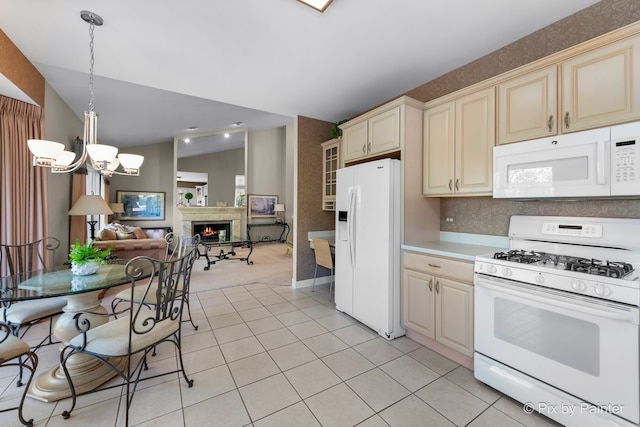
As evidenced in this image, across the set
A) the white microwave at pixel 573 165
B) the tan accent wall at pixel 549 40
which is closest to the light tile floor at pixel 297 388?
the white microwave at pixel 573 165

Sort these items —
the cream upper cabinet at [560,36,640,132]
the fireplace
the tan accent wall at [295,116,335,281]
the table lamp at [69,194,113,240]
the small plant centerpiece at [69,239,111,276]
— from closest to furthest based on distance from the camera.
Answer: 1. the cream upper cabinet at [560,36,640,132]
2. the small plant centerpiece at [69,239,111,276]
3. the table lamp at [69,194,113,240]
4. the tan accent wall at [295,116,335,281]
5. the fireplace

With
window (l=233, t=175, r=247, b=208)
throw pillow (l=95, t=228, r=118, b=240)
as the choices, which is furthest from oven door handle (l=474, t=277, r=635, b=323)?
window (l=233, t=175, r=247, b=208)

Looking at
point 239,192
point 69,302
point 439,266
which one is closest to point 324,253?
point 439,266

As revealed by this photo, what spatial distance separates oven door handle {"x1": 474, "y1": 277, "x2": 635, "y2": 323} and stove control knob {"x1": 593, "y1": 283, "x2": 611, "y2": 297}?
3.2 inches

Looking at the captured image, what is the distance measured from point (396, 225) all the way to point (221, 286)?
10.2ft

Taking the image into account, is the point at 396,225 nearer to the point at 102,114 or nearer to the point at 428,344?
the point at 428,344

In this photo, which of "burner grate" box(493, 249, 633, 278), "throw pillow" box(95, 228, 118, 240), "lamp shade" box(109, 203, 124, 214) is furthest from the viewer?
"lamp shade" box(109, 203, 124, 214)

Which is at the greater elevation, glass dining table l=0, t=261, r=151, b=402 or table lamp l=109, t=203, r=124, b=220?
table lamp l=109, t=203, r=124, b=220

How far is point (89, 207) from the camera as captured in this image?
3.46m

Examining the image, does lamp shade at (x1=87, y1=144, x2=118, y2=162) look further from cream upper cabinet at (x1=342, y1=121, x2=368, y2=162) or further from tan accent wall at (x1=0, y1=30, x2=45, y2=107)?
cream upper cabinet at (x1=342, y1=121, x2=368, y2=162)

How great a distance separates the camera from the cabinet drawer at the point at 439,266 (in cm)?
203

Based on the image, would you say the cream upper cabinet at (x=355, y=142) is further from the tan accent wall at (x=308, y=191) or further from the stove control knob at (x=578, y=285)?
the stove control knob at (x=578, y=285)

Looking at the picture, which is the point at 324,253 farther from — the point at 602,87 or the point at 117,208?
the point at 117,208

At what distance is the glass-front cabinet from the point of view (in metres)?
4.01
